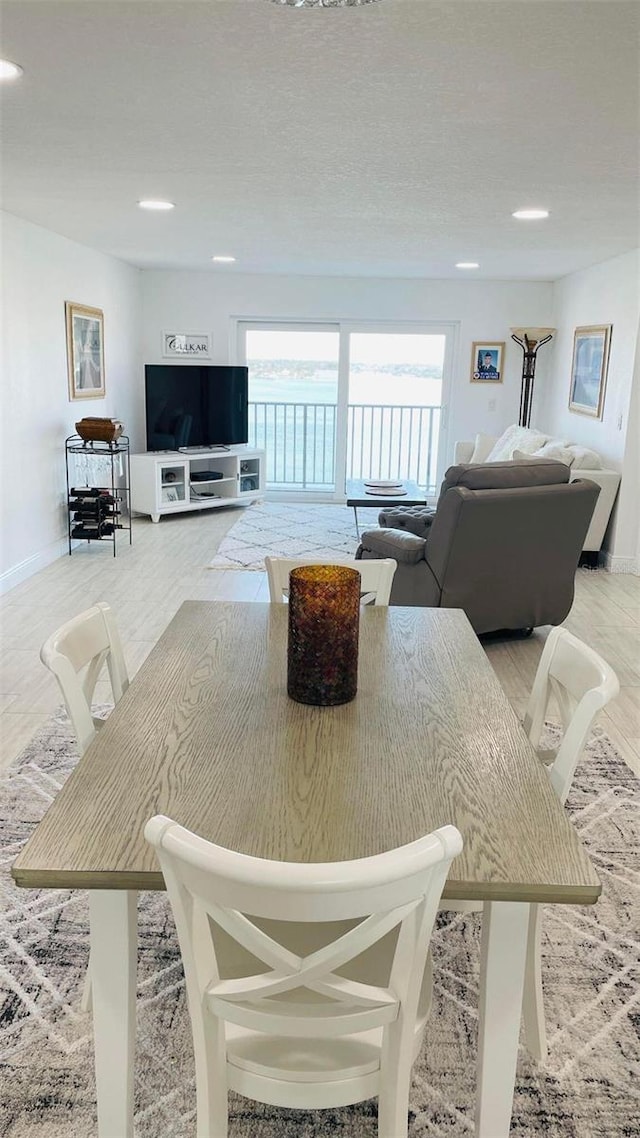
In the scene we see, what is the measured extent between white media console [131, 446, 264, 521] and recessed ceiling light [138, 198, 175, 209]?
2953 mm

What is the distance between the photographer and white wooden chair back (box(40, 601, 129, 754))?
162 centimetres

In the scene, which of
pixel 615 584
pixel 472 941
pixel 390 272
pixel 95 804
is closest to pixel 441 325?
pixel 390 272

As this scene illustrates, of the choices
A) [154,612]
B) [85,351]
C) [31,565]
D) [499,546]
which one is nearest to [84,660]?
[499,546]

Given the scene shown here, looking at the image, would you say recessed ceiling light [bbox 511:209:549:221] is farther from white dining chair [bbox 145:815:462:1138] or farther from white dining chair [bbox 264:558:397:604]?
white dining chair [bbox 145:815:462:1138]

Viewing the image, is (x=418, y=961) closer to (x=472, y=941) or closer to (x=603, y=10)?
(x=472, y=941)

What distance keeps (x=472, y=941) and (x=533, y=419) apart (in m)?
7.06

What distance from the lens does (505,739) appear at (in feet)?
5.11

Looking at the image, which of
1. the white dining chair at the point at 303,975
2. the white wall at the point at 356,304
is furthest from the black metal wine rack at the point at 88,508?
the white dining chair at the point at 303,975

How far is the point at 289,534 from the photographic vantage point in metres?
6.89

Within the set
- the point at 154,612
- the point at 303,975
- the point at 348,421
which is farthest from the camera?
the point at 348,421

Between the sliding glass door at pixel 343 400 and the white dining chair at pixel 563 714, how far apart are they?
6878mm

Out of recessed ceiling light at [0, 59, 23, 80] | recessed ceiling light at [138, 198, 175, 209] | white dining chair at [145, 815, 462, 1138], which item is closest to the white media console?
recessed ceiling light at [138, 198, 175, 209]

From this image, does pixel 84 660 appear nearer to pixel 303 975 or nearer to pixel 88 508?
pixel 303 975

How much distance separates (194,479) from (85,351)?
1.63 m
